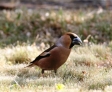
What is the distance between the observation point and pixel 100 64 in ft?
25.7

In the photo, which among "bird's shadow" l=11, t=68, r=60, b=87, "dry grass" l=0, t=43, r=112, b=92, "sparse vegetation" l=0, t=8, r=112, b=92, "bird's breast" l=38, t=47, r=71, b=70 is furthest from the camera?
"bird's breast" l=38, t=47, r=71, b=70

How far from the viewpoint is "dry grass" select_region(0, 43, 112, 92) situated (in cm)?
579

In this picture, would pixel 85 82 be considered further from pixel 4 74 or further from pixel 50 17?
pixel 50 17

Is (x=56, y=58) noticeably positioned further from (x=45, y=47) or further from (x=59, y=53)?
(x=45, y=47)

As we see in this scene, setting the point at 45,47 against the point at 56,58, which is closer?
the point at 56,58

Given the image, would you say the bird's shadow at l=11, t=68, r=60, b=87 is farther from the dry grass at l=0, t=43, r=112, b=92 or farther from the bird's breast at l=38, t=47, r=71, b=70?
the bird's breast at l=38, t=47, r=71, b=70

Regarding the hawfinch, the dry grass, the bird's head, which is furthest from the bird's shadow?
the bird's head

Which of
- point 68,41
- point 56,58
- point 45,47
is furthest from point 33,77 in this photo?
point 45,47

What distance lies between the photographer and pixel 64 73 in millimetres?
6926

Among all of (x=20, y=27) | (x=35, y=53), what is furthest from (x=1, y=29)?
(x=35, y=53)

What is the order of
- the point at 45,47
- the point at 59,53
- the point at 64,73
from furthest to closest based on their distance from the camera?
the point at 45,47 < the point at 64,73 < the point at 59,53

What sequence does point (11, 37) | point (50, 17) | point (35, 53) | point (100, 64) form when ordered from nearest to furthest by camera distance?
point (100, 64) < point (35, 53) < point (11, 37) < point (50, 17)

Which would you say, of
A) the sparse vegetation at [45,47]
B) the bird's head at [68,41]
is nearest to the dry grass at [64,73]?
the sparse vegetation at [45,47]

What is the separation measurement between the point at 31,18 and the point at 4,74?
5942mm
